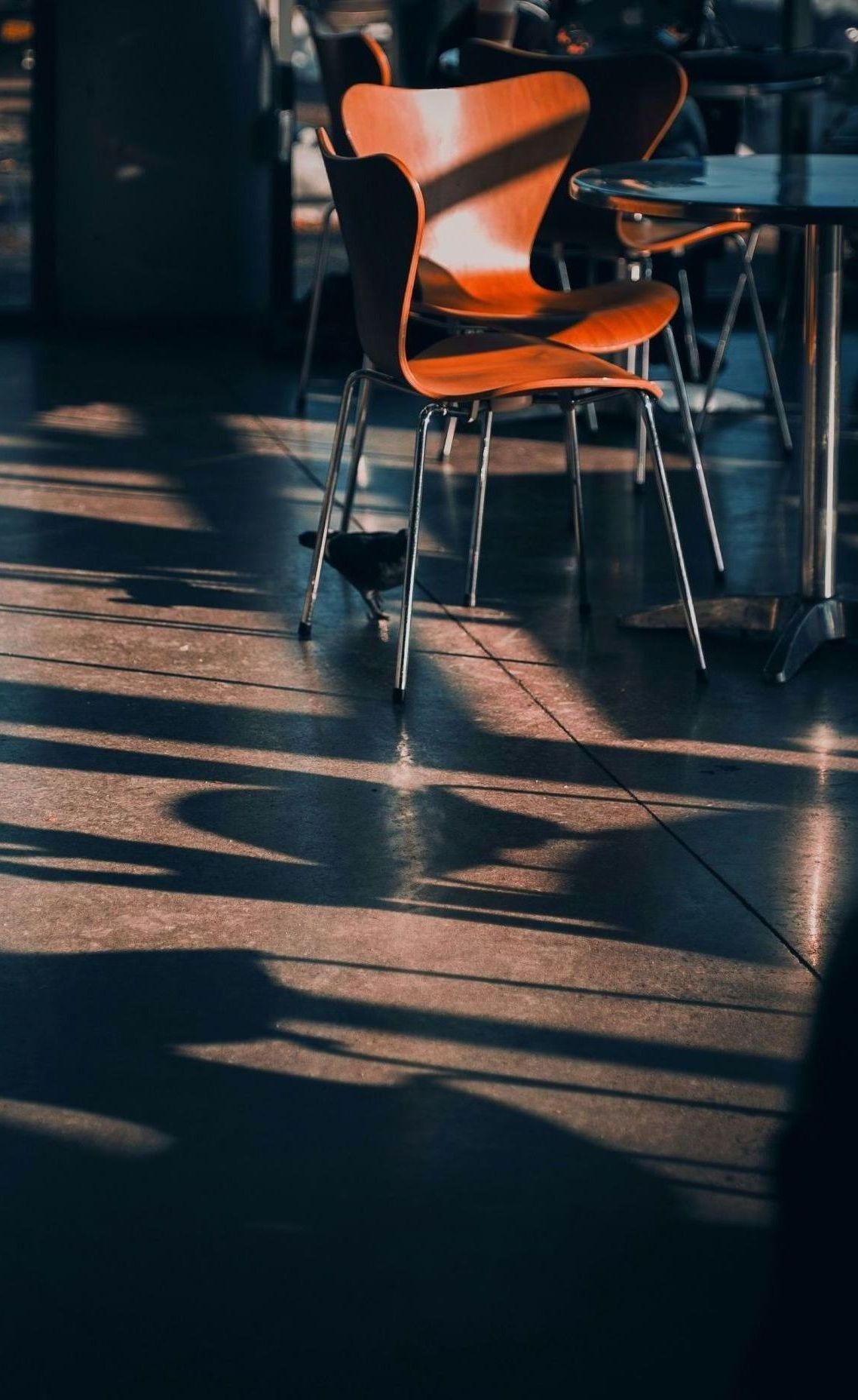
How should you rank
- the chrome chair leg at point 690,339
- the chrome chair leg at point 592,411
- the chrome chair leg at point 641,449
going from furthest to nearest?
the chrome chair leg at point 690,339
the chrome chair leg at point 592,411
the chrome chair leg at point 641,449

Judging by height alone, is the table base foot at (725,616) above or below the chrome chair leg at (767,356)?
below

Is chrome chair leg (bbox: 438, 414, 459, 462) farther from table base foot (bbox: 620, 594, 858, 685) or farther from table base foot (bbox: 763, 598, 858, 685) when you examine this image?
table base foot (bbox: 763, 598, 858, 685)

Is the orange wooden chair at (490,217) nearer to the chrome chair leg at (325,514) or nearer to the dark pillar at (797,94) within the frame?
the chrome chair leg at (325,514)

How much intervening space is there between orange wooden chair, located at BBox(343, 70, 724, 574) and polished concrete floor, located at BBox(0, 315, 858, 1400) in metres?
0.56

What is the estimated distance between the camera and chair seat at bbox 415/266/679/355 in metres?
3.79

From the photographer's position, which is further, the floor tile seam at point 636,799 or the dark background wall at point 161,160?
the dark background wall at point 161,160

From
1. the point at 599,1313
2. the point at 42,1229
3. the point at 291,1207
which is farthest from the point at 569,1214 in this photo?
the point at 42,1229

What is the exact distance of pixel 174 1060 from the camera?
2.09 meters

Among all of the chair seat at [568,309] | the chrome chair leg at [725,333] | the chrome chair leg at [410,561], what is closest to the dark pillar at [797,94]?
the chrome chair leg at [725,333]

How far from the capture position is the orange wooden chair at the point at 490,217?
3.86m

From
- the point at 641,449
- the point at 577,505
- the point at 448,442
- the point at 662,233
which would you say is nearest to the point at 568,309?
the point at 577,505

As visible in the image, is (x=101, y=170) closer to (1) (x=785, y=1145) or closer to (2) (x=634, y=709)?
(2) (x=634, y=709)

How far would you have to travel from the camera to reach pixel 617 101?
183 inches

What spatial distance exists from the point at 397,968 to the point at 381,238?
4.60 ft
